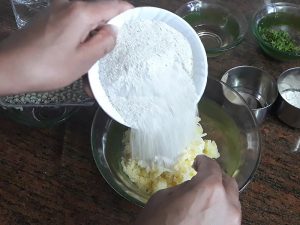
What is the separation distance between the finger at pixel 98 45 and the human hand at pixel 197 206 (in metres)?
0.29

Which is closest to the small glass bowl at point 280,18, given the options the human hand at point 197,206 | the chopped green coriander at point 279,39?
the chopped green coriander at point 279,39

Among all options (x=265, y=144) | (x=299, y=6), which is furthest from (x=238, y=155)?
(x=299, y=6)

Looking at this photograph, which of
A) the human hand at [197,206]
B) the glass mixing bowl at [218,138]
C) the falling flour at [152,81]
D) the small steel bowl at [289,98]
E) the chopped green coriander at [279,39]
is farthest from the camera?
the chopped green coriander at [279,39]

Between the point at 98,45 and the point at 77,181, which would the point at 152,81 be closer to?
the point at 98,45

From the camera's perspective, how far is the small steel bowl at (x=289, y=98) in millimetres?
1157

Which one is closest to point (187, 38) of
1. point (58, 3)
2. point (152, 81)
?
point (152, 81)

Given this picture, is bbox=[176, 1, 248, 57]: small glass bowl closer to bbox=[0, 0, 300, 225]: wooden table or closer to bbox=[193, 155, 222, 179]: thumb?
bbox=[0, 0, 300, 225]: wooden table

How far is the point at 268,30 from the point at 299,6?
126mm

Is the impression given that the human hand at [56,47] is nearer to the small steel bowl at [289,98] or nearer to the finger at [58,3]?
the finger at [58,3]

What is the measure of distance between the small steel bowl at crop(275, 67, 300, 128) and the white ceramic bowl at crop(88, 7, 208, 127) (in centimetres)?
29

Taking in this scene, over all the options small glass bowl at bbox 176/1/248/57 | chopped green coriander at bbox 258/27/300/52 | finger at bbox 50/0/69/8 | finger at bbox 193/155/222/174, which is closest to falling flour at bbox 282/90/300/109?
chopped green coriander at bbox 258/27/300/52

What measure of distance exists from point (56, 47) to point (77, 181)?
396 millimetres

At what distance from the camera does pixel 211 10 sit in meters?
1.41

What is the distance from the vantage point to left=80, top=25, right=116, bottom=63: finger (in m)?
0.85
